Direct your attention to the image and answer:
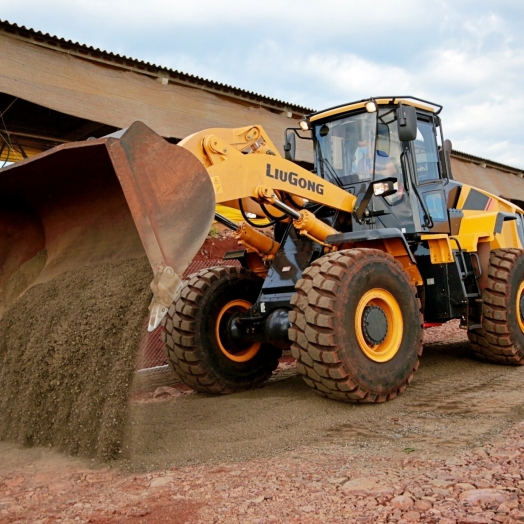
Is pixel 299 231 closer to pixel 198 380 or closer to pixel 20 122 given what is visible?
pixel 198 380

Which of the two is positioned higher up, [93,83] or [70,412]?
[93,83]

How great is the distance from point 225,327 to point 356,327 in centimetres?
167

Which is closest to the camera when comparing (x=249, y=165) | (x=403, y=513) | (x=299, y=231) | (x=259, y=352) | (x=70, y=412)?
(x=403, y=513)

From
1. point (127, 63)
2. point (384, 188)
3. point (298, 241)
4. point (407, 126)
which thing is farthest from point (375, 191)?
point (127, 63)

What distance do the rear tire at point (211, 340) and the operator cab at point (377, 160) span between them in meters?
1.42

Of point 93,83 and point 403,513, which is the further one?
point 93,83

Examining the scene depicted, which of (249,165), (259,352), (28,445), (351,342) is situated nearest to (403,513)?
(351,342)

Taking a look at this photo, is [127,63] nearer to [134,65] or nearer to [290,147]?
[134,65]

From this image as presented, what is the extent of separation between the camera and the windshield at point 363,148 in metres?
6.08

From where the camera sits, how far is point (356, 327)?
16.0 feet

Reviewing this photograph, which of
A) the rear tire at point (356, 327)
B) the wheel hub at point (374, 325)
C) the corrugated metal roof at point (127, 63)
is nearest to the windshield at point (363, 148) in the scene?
the rear tire at point (356, 327)

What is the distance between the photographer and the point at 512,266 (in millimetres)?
6562

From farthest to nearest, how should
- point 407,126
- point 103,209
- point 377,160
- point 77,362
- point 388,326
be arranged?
point 377,160 → point 407,126 → point 388,326 → point 103,209 → point 77,362

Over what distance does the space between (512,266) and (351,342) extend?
2.76 m
